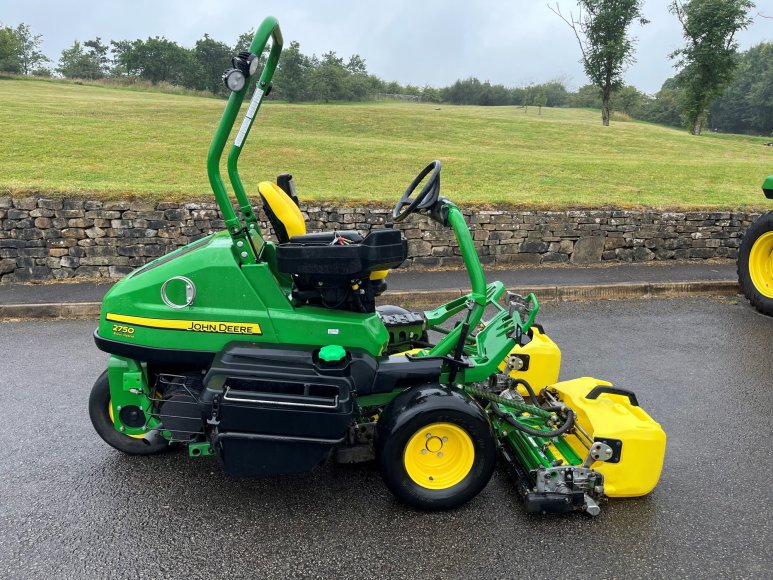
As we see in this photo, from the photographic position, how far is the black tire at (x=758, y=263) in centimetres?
632

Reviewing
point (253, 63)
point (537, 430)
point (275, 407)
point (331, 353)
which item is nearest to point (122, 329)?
point (275, 407)

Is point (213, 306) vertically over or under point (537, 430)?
over

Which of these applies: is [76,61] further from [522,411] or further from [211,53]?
[522,411]

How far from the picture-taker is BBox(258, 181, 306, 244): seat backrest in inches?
115

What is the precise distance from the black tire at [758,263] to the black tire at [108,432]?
247 inches

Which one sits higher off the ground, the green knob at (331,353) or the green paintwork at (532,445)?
the green knob at (331,353)

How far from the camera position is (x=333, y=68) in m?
49.4

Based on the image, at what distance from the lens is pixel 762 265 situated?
6512mm

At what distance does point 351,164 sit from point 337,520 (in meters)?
9.77

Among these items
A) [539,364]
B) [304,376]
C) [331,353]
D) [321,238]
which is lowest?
[539,364]

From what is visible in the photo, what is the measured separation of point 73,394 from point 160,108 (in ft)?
63.3

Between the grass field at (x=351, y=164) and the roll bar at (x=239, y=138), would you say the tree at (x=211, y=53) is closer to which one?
the grass field at (x=351, y=164)

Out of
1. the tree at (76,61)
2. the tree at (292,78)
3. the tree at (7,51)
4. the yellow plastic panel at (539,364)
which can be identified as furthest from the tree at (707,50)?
the tree at (76,61)

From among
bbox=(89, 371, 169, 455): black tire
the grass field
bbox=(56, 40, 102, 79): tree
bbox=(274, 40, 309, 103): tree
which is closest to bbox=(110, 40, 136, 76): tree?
bbox=(56, 40, 102, 79): tree
